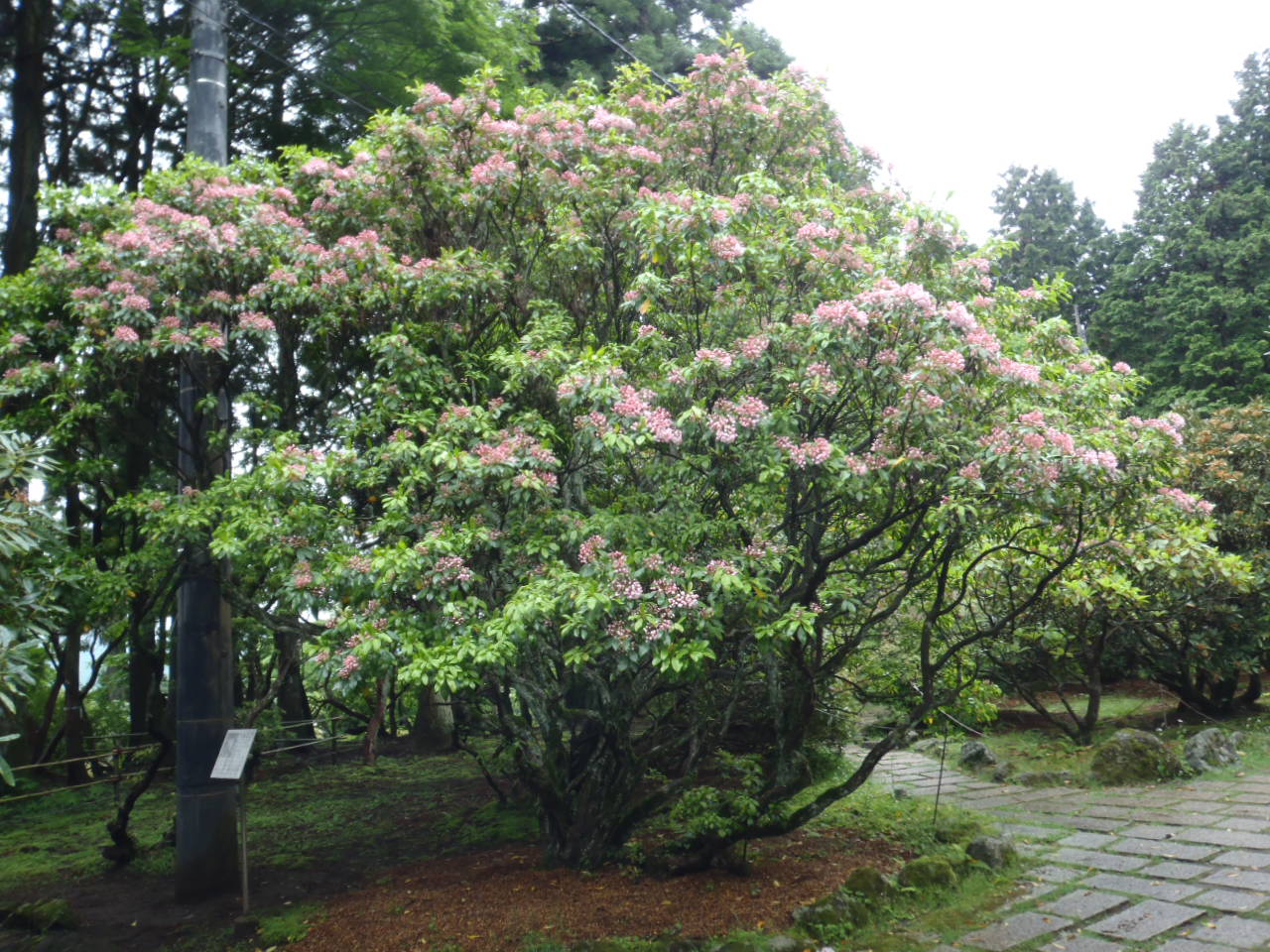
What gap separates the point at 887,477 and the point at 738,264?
4.64 ft

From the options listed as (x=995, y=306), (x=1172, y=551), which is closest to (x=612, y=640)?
(x=995, y=306)

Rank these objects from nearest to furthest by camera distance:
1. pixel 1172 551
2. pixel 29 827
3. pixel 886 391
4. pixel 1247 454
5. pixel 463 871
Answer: pixel 886 391 → pixel 463 871 → pixel 1172 551 → pixel 29 827 → pixel 1247 454

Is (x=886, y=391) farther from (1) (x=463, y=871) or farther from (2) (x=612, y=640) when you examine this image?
(1) (x=463, y=871)

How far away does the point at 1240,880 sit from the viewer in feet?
16.0

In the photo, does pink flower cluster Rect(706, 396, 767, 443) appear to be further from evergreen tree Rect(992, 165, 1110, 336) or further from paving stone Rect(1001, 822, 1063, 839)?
evergreen tree Rect(992, 165, 1110, 336)

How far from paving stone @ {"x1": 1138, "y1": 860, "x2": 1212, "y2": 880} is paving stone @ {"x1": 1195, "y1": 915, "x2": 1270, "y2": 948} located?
0.72 meters

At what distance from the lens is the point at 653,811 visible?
5.63 meters

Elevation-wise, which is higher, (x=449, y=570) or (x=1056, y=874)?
(x=449, y=570)

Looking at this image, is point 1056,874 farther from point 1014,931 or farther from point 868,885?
point 868,885

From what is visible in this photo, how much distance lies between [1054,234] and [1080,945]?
1124 inches

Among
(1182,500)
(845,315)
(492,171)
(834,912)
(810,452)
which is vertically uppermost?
(492,171)

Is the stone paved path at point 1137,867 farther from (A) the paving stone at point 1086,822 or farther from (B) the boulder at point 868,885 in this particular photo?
(B) the boulder at point 868,885

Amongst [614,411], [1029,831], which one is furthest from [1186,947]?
[614,411]

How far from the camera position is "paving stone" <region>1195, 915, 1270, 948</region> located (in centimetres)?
402
